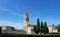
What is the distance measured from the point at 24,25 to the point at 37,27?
4477cm

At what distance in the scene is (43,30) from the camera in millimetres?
68875

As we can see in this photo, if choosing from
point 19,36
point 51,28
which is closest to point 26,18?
point 51,28

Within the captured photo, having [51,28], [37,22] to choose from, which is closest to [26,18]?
[51,28]

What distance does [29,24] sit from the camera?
105 metres

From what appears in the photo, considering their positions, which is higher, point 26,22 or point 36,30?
point 26,22

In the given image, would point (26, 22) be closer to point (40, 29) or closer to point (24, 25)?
point (24, 25)

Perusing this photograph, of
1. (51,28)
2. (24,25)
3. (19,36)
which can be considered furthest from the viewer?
(24,25)

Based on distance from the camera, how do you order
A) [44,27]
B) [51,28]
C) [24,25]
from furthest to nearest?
[24,25] < [51,28] < [44,27]

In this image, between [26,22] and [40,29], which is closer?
[40,29]

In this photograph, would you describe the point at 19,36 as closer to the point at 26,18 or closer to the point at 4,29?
the point at 4,29

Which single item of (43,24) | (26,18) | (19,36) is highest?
(26,18)

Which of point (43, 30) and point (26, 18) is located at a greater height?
point (26, 18)

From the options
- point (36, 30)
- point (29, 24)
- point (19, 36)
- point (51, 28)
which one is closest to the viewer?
point (19, 36)

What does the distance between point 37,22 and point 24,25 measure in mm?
44958
